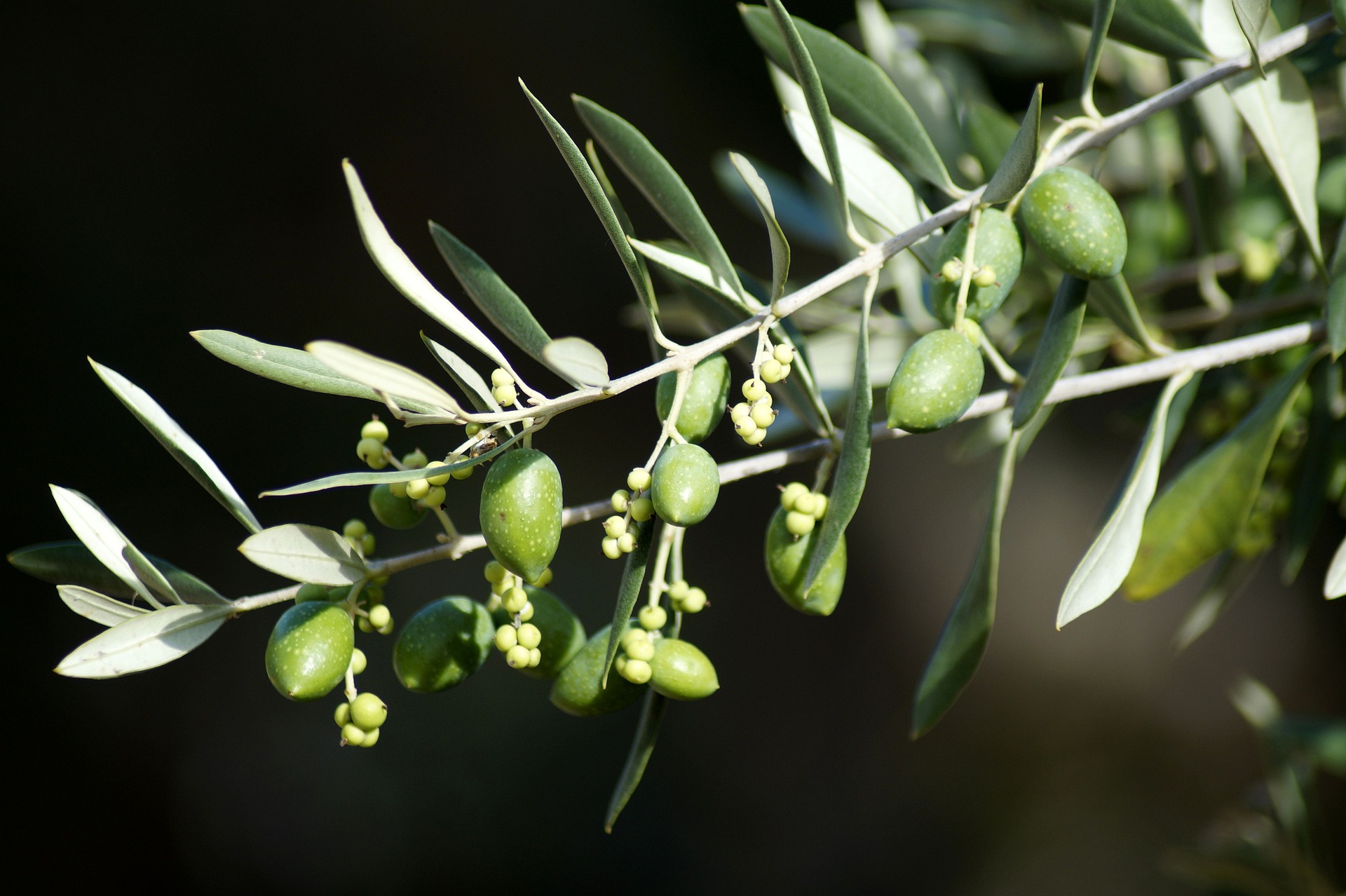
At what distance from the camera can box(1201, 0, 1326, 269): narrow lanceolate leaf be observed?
0.58 metres

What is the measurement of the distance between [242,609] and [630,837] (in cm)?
211

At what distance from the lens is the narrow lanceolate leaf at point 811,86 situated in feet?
1.35

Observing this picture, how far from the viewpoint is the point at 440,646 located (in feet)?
1.62

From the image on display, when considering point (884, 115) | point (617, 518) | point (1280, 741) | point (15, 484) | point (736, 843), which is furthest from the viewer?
point (736, 843)

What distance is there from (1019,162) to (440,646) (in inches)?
16.1

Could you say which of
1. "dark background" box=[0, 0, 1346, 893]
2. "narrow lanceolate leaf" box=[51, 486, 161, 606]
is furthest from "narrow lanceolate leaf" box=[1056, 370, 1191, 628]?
"dark background" box=[0, 0, 1346, 893]

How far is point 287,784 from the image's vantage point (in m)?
2.26

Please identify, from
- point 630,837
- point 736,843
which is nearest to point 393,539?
point 630,837

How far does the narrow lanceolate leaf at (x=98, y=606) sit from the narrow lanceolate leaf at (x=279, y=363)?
15 cm

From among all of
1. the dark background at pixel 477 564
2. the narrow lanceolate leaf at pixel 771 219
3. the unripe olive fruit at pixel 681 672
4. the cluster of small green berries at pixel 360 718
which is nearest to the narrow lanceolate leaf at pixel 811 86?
the narrow lanceolate leaf at pixel 771 219

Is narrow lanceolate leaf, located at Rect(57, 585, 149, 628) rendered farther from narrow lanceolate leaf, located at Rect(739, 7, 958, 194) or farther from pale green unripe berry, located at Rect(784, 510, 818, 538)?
narrow lanceolate leaf, located at Rect(739, 7, 958, 194)

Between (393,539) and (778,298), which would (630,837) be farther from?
(778,298)

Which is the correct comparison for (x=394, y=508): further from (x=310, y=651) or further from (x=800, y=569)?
(x=800, y=569)

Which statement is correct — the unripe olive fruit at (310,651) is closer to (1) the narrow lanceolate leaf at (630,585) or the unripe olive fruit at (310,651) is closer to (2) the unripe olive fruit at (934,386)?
(1) the narrow lanceolate leaf at (630,585)
